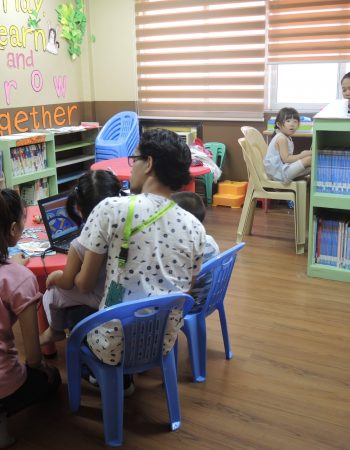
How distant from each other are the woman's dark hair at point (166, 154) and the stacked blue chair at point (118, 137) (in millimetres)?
3601

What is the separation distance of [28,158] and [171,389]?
3447 millimetres

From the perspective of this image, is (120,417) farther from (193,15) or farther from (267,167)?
(193,15)

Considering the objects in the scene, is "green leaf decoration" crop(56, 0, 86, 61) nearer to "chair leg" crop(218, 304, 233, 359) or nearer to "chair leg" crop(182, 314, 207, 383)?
"chair leg" crop(218, 304, 233, 359)

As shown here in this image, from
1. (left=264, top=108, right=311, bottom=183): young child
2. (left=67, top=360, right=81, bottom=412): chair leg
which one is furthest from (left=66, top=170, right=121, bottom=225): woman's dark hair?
(left=264, top=108, right=311, bottom=183): young child

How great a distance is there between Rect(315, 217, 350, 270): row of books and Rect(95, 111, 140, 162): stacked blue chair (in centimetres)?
250

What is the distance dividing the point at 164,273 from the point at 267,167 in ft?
8.65

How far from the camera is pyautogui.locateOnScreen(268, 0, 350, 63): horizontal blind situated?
4801mm

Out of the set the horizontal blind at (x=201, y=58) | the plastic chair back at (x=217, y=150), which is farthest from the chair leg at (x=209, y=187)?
the horizontal blind at (x=201, y=58)

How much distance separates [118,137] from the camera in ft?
18.7

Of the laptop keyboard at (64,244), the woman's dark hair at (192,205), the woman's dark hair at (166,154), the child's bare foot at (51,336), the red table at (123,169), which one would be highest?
the woman's dark hair at (166,154)

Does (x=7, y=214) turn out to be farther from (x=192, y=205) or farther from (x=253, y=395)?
(x=253, y=395)

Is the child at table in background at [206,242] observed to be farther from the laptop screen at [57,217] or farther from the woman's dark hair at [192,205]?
the laptop screen at [57,217]

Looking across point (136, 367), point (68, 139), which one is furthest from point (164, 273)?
point (68, 139)

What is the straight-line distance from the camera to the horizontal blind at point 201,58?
5238mm
